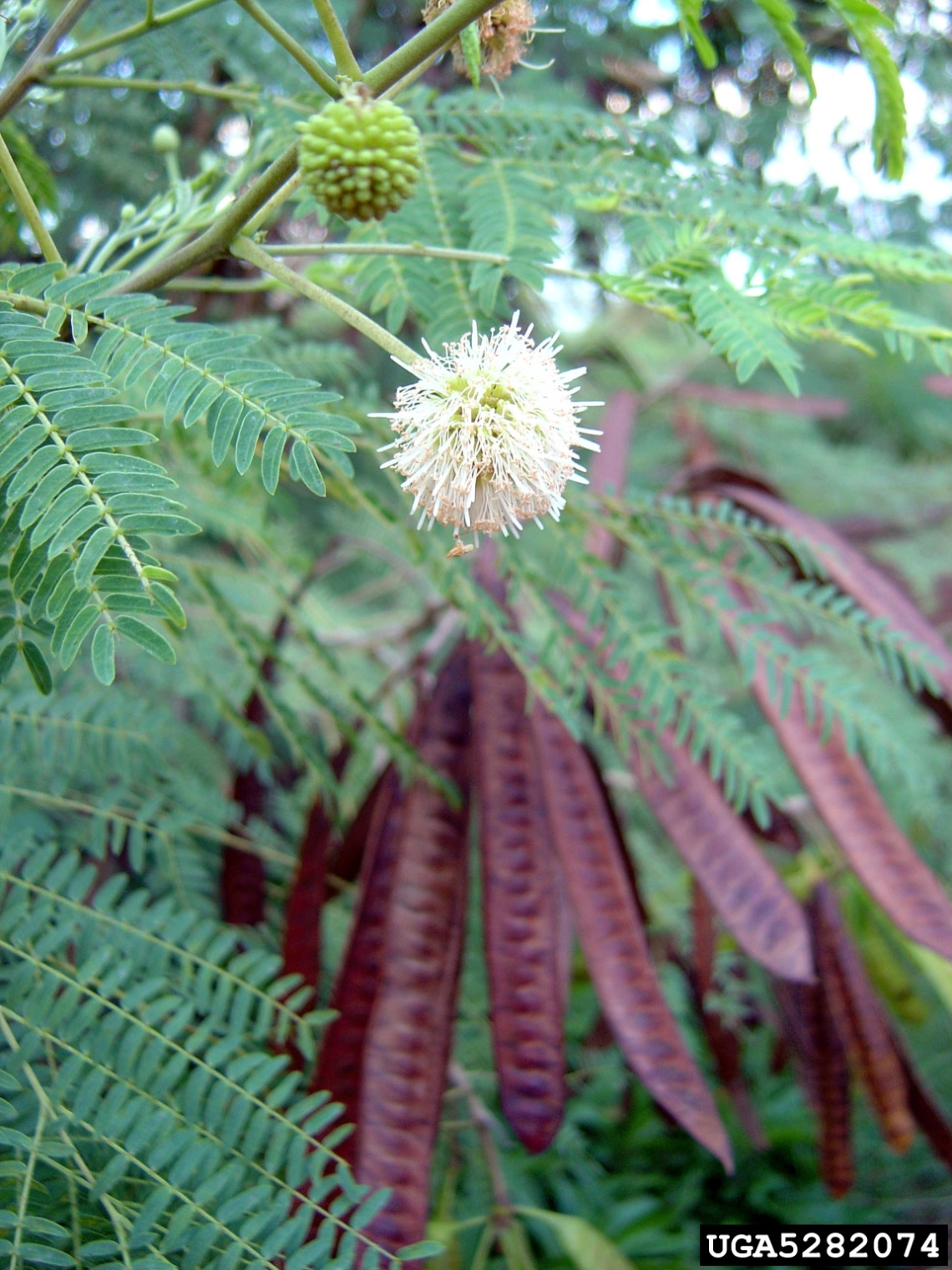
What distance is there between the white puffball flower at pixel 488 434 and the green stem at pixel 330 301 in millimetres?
27

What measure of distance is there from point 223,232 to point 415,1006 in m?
0.65

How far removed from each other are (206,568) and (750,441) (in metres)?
1.81

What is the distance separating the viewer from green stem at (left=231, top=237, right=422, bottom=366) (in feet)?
1.64

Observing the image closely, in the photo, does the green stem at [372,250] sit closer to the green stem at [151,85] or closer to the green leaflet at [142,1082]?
the green stem at [151,85]

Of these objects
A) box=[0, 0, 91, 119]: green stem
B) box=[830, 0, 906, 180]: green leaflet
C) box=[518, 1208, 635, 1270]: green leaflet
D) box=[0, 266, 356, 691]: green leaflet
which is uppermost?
box=[830, 0, 906, 180]: green leaflet

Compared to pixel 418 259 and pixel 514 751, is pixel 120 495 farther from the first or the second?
pixel 514 751

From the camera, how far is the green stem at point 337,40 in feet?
1.63

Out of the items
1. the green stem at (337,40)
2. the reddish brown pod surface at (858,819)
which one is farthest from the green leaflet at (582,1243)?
the green stem at (337,40)

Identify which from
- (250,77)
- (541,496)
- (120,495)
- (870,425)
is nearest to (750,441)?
(870,425)

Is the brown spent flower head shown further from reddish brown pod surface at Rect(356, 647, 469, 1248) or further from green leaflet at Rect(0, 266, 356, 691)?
reddish brown pod surface at Rect(356, 647, 469, 1248)

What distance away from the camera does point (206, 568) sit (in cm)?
96

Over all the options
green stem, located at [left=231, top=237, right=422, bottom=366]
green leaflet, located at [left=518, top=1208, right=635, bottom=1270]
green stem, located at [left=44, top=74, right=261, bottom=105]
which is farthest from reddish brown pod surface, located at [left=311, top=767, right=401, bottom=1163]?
green stem, located at [left=44, top=74, right=261, bottom=105]

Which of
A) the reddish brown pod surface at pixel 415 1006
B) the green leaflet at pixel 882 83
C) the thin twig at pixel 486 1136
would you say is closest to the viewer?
the green leaflet at pixel 882 83

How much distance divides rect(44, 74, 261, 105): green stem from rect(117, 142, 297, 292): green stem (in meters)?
0.14
